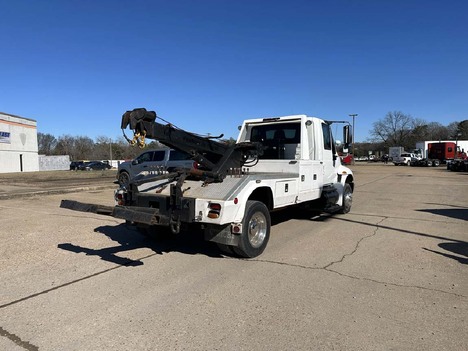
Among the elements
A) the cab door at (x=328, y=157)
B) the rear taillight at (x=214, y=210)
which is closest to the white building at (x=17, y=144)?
the cab door at (x=328, y=157)

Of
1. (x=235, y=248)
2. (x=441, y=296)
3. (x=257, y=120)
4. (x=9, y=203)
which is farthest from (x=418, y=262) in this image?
(x=9, y=203)

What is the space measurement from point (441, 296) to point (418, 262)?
1.38 m

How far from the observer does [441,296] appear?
14.1 feet

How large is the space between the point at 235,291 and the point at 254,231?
1.64m

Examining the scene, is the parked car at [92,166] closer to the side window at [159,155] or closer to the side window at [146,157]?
the side window at [146,157]

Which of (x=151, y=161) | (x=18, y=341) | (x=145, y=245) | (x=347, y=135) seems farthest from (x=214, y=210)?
(x=151, y=161)

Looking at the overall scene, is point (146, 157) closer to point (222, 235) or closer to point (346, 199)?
point (346, 199)

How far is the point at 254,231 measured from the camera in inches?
237

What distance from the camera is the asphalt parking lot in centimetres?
338

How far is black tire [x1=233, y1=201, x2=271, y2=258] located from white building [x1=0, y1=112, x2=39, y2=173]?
5492cm

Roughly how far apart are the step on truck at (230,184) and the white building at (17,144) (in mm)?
53273

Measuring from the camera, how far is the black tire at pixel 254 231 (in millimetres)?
5590

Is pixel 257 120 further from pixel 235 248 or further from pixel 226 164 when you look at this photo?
pixel 235 248

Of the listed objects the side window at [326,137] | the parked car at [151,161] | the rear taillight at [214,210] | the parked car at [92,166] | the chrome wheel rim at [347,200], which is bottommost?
the parked car at [92,166]
